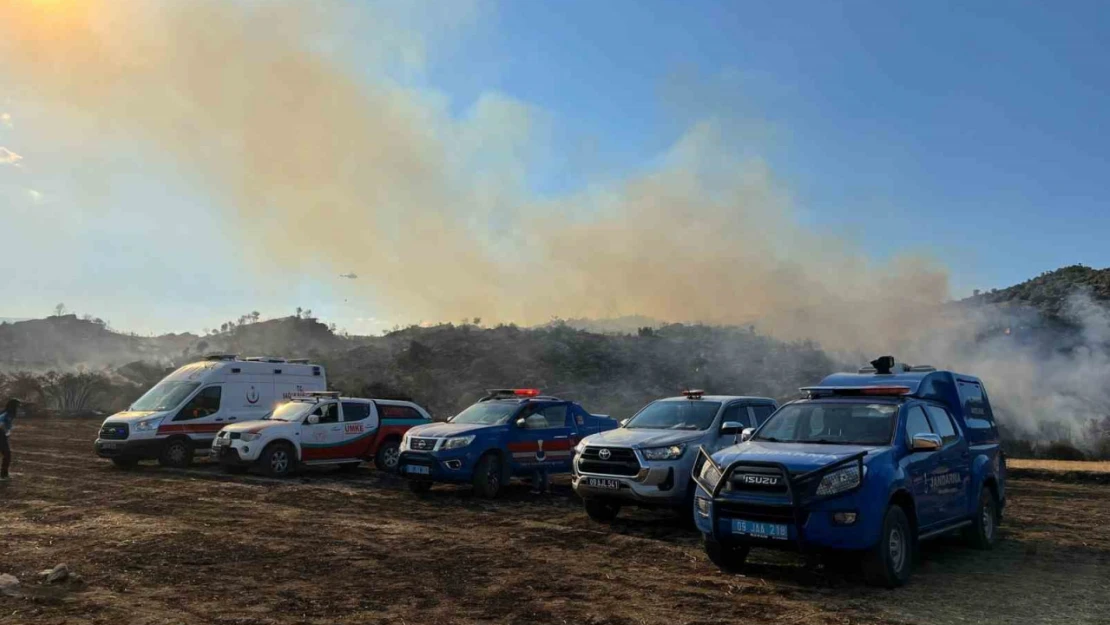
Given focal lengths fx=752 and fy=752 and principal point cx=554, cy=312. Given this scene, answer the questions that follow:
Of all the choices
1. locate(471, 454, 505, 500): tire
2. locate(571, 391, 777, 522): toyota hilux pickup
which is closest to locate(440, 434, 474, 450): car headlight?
locate(471, 454, 505, 500): tire

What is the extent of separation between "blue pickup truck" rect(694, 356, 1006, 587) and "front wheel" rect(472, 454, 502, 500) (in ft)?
18.4

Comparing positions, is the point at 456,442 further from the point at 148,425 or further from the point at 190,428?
the point at 148,425

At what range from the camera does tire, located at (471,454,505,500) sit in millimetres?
12648

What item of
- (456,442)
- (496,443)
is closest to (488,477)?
(496,443)

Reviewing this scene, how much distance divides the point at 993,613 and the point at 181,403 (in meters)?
16.0

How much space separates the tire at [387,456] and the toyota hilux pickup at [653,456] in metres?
7.18

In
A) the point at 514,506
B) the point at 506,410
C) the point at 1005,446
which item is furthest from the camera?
the point at 1005,446

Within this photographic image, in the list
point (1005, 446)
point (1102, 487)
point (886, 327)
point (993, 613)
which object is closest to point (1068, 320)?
point (886, 327)

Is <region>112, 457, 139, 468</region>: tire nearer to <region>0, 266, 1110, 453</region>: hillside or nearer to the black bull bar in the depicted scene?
<region>0, 266, 1110, 453</region>: hillside

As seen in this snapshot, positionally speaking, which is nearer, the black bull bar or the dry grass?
the black bull bar

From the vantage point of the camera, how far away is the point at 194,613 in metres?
5.93

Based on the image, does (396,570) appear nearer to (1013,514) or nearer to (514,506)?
(514,506)

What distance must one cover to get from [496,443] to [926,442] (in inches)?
288

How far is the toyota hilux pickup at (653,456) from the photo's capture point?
381 inches
